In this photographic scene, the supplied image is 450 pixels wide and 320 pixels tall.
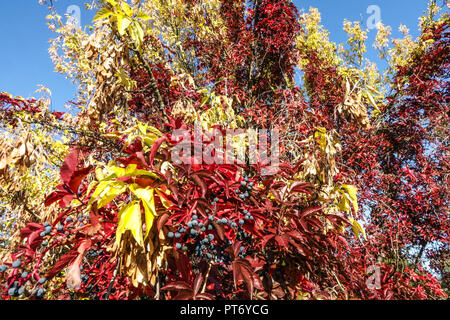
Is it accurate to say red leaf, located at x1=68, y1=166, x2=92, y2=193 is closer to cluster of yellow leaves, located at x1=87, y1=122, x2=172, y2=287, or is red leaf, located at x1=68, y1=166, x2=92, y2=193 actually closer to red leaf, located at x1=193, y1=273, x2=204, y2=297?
cluster of yellow leaves, located at x1=87, y1=122, x2=172, y2=287

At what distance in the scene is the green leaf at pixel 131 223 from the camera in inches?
31.5

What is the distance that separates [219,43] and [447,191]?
440cm

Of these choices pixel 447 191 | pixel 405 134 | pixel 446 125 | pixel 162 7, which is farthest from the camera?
pixel 162 7

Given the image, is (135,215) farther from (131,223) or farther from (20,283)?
(20,283)

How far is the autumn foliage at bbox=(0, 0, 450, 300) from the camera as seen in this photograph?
1.00 m

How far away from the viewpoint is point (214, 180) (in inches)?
41.1

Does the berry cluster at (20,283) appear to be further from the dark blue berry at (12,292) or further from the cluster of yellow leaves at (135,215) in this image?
the cluster of yellow leaves at (135,215)

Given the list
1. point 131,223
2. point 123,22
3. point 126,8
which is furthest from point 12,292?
point 126,8

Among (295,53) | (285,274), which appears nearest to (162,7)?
(295,53)

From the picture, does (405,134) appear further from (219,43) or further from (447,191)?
(219,43)

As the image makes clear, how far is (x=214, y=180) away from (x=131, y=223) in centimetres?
39

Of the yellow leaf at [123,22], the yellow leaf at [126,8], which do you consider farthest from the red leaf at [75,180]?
the yellow leaf at [126,8]
